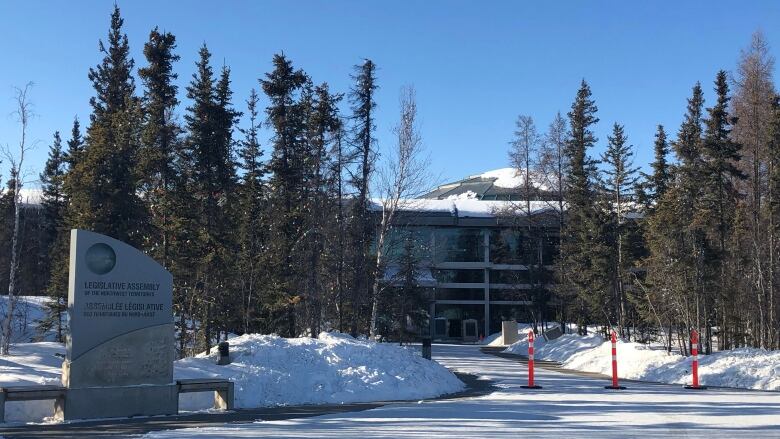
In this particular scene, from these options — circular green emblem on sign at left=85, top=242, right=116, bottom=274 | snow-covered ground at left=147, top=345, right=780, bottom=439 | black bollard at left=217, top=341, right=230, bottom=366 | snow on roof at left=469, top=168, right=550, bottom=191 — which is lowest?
snow-covered ground at left=147, top=345, right=780, bottom=439

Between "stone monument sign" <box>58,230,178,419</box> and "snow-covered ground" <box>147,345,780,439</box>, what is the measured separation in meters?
2.76

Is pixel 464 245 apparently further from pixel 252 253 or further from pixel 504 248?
pixel 252 253

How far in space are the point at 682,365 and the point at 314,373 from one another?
1251 cm

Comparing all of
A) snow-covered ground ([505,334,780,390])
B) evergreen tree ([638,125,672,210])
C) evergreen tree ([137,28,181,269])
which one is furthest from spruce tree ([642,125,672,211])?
evergreen tree ([137,28,181,269])

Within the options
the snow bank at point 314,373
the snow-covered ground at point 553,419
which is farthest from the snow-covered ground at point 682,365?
the snow bank at point 314,373

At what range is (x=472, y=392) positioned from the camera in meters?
17.3

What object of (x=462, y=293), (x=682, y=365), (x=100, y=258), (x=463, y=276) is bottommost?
(x=682, y=365)

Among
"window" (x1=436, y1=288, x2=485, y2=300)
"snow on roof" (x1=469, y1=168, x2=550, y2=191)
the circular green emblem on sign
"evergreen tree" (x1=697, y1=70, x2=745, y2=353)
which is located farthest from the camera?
"window" (x1=436, y1=288, x2=485, y2=300)

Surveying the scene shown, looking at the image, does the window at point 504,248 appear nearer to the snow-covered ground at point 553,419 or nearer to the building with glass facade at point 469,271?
the building with glass facade at point 469,271

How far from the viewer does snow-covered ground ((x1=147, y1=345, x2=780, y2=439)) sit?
33.5 ft

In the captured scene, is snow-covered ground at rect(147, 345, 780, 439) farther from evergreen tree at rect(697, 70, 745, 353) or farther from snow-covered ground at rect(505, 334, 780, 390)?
evergreen tree at rect(697, 70, 745, 353)

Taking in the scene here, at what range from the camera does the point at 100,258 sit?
12.9 meters

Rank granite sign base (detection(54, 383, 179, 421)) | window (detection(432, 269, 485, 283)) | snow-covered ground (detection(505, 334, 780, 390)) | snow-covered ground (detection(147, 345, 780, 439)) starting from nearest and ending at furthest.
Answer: snow-covered ground (detection(147, 345, 780, 439)) → granite sign base (detection(54, 383, 179, 421)) → snow-covered ground (detection(505, 334, 780, 390)) → window (detection(432, 269, 485, 283))

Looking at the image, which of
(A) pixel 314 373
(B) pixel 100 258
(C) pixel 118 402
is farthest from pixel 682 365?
(B) pixel 100 258
